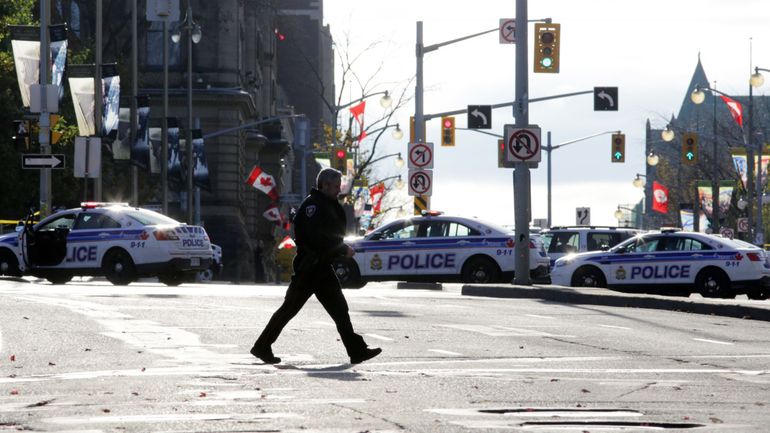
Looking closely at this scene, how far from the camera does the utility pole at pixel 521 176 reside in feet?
99.8

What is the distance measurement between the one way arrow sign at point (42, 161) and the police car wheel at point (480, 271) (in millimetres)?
10327

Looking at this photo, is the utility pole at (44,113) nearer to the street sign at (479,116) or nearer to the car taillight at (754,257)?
the street sign at (479,116)

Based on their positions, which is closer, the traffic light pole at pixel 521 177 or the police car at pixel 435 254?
the traffic light pole at pixel 521 177

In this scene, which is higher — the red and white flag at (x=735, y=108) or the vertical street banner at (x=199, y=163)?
the red and white flag at (x=735, y=108)

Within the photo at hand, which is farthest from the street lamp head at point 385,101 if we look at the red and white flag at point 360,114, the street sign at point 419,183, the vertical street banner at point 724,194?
the street sign at point 419,183

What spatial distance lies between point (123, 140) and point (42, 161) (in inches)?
538

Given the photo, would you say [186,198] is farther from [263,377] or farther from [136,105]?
[263,377]

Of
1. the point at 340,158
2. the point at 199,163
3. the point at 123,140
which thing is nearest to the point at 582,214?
the point at 340,158

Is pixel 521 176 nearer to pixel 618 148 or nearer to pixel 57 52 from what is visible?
pixel 57 52

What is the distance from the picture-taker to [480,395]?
11422 mm

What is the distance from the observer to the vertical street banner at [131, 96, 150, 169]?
50.9 metres

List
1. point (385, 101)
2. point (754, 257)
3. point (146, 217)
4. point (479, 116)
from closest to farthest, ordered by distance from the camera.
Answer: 1. point (146, 217)
2. point (754, 257)
3. point (479, 116)
4. point (385, 101)

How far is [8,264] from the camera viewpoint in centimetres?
3497

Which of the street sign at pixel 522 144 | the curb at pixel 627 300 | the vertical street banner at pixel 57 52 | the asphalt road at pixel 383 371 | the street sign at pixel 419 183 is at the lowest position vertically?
the asphalt road at pixel 383 371
